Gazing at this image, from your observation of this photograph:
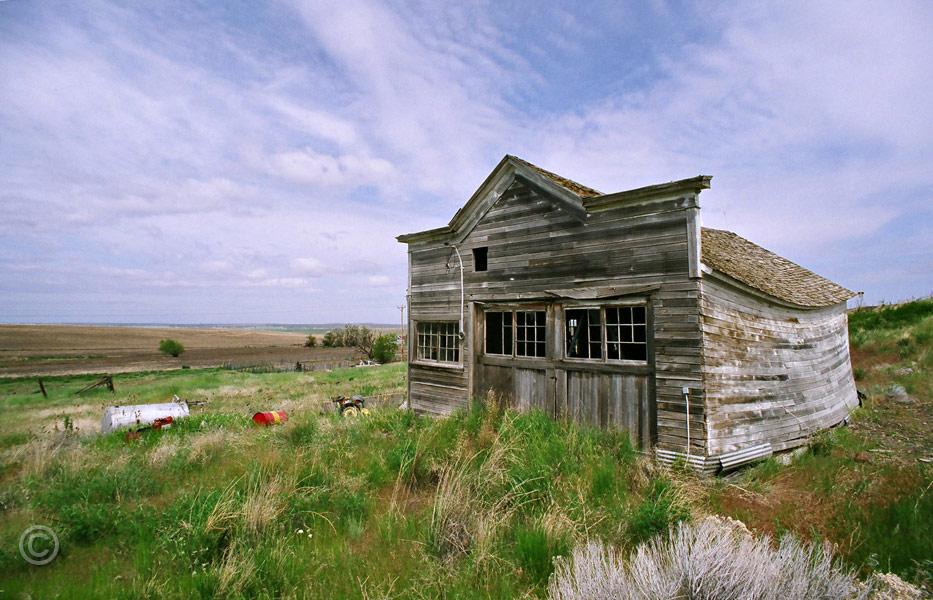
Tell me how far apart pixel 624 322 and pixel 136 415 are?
43.1ft

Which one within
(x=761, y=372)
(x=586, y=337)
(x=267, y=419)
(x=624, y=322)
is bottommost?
(x=267, y=419)

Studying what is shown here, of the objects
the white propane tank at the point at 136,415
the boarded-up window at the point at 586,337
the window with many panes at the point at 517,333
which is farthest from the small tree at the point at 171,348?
the boarded-up window at the point at 586,337

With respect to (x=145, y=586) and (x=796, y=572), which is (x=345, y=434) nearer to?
(x=145, y=586)

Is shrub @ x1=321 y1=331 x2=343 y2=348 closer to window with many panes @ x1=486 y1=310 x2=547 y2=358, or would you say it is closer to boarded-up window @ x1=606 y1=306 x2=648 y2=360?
window with many panes @ x1=486 y1=310 x2=547 y2=358

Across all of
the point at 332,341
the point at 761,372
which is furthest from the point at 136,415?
the point at 332,341

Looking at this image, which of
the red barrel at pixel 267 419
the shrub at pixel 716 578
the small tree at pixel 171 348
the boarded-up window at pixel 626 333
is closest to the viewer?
the shrub at pixel 716 578

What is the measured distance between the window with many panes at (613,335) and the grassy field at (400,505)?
154 cm

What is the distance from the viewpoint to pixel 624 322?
8133 mm

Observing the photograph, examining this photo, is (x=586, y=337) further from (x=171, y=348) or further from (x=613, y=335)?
(x=171, y=348)

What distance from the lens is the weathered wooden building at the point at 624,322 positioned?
23.8 ft

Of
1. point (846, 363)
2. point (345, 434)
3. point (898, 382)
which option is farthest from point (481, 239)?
point (898, 382)

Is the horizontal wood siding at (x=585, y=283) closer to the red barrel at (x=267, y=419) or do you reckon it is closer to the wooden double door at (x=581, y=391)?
the wooden double door at (x=581, y=391)

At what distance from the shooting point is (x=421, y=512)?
19.5 ft

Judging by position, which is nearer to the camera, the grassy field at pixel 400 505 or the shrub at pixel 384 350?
the grassy field at pixel 400 505
